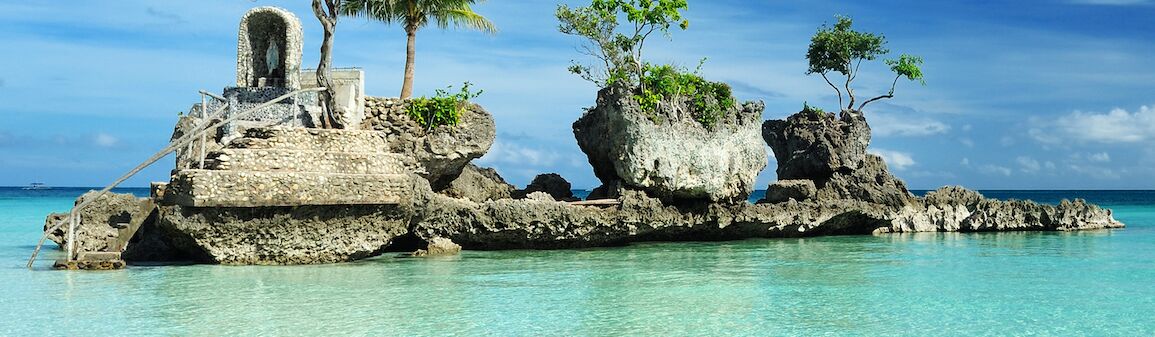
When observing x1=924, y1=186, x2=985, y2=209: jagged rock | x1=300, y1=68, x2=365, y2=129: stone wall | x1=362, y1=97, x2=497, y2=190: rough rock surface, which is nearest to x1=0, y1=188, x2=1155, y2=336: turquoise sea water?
x1=362, y1=97, x2=497, y2=190: rough rock surface

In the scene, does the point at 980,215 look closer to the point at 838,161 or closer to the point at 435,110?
the point at 838,161

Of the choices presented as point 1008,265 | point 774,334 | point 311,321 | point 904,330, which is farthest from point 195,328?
point 1008,265

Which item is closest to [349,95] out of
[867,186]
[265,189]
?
[265,189]

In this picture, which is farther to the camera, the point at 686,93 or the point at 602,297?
the point at 686,93

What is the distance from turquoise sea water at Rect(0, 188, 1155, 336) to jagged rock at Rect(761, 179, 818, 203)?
5.52 meters

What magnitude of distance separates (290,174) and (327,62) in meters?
3.53

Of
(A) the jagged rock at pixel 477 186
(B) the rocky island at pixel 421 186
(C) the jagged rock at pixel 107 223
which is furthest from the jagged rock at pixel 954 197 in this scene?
(C) the jagged rock at pixel 107 223

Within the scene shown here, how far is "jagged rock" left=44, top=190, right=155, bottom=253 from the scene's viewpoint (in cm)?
1527

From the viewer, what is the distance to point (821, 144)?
84.0 feet

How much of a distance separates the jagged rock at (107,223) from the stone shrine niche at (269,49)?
305 cm

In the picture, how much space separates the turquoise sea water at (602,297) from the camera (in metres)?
10.3

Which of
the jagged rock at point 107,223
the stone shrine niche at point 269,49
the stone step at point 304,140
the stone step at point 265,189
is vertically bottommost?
the jagged rock at point 107,223

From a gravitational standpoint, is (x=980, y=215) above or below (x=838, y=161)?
below

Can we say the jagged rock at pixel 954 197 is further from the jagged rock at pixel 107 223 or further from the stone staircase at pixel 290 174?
the jagged rock at pixel 107 223
